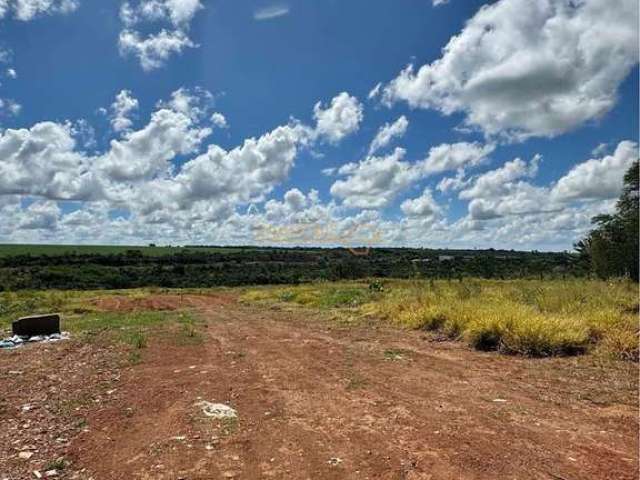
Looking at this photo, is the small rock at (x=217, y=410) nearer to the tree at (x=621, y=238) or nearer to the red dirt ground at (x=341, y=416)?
the red dirt ground at (x=341, y=416)

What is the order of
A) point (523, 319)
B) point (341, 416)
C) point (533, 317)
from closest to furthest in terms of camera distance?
point (341, 416), point (523, 319), point (533, 317)

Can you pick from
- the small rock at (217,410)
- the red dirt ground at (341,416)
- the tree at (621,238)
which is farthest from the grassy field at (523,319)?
the tree at (621,238)

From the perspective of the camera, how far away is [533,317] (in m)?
9.52

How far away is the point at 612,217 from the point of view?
107ft

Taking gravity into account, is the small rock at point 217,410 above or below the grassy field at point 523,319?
below

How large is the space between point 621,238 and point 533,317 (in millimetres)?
27131

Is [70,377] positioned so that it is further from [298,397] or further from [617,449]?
[617,449]

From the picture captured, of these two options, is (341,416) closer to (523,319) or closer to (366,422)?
(366,422)

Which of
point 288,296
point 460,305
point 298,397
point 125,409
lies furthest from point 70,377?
point 288,296

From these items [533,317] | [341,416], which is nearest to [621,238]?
[533,317]

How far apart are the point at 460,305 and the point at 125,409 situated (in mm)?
8822

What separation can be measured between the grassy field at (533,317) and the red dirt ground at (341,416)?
58 cm

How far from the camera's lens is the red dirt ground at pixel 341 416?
13.5 ft

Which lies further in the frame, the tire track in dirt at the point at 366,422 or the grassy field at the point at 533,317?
the grassy field at the point at 533,317
